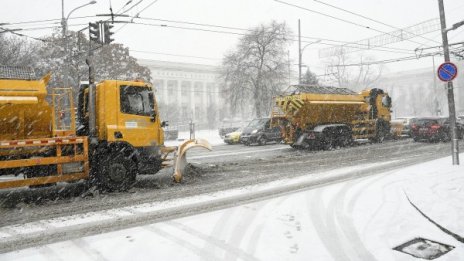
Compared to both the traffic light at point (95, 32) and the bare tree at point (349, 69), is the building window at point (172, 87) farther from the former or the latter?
the traffic light at point (95, 32)

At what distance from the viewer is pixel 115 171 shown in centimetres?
895

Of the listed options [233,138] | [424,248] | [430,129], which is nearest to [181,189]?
[424,248]

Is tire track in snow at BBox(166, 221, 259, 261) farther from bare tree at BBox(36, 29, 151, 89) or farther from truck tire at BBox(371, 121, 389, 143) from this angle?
bare tree at BBox(36, 29, 151, 89)

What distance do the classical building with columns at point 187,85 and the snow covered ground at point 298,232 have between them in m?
67.3

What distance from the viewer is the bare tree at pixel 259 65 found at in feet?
113

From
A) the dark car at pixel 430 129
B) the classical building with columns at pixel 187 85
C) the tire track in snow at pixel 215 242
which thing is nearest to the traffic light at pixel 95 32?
the tire track in snow at pixel 215 242

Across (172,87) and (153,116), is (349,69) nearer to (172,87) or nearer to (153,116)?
(172,87)

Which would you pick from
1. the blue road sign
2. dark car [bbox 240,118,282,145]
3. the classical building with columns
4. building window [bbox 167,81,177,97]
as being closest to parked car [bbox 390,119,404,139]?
dark car [bbox 240,118,282,145]

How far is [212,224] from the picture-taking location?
19.7ft

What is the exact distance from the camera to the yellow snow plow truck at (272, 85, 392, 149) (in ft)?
59.9

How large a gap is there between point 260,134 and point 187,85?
6896 cm

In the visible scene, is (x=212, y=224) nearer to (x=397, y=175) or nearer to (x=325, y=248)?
(x=325, y=248)

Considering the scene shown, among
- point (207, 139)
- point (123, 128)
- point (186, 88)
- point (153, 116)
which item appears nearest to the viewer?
point (123, 128)

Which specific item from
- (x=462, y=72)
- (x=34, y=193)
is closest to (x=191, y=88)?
(x=462, y=72)
